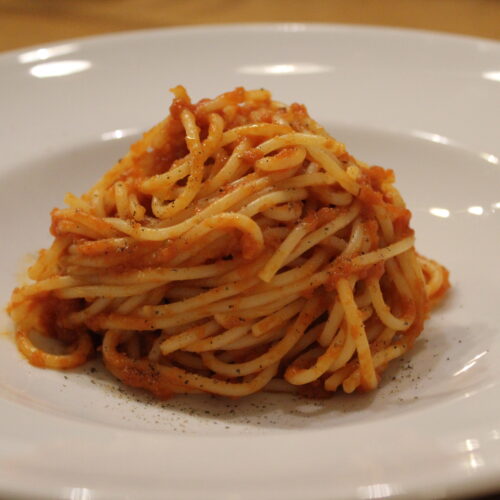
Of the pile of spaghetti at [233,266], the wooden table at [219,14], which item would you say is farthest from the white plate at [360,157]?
the wooden table at [219,14]

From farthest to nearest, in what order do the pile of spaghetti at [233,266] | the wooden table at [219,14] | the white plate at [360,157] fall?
the wooden table at [219,14] → the pile of spaghetti at [233,266] → the white plate at [360,157]

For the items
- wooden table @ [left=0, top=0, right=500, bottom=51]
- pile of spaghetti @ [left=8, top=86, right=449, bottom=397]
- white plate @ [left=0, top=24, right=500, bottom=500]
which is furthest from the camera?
wooden table @ [left=0, top=0, right=500, bottom=51]

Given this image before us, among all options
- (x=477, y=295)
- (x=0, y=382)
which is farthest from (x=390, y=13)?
(x=0, y=382)

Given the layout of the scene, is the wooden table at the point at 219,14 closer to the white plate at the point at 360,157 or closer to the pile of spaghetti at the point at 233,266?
the white plate at the point at 360,157

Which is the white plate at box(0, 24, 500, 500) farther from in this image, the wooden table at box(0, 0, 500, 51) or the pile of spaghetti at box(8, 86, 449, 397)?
the wooden table at box(0, 0, 500, 51)

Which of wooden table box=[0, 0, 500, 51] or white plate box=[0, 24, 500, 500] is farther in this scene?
wooden table box=[0, 0, 500, 51]

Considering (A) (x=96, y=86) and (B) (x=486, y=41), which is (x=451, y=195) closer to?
(B) (x=486, y=41)

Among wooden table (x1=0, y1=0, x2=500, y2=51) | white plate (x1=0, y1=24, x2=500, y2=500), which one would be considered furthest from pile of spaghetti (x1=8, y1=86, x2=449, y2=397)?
wooden table (x1=0, y1=0, x2=500, y2=51)
